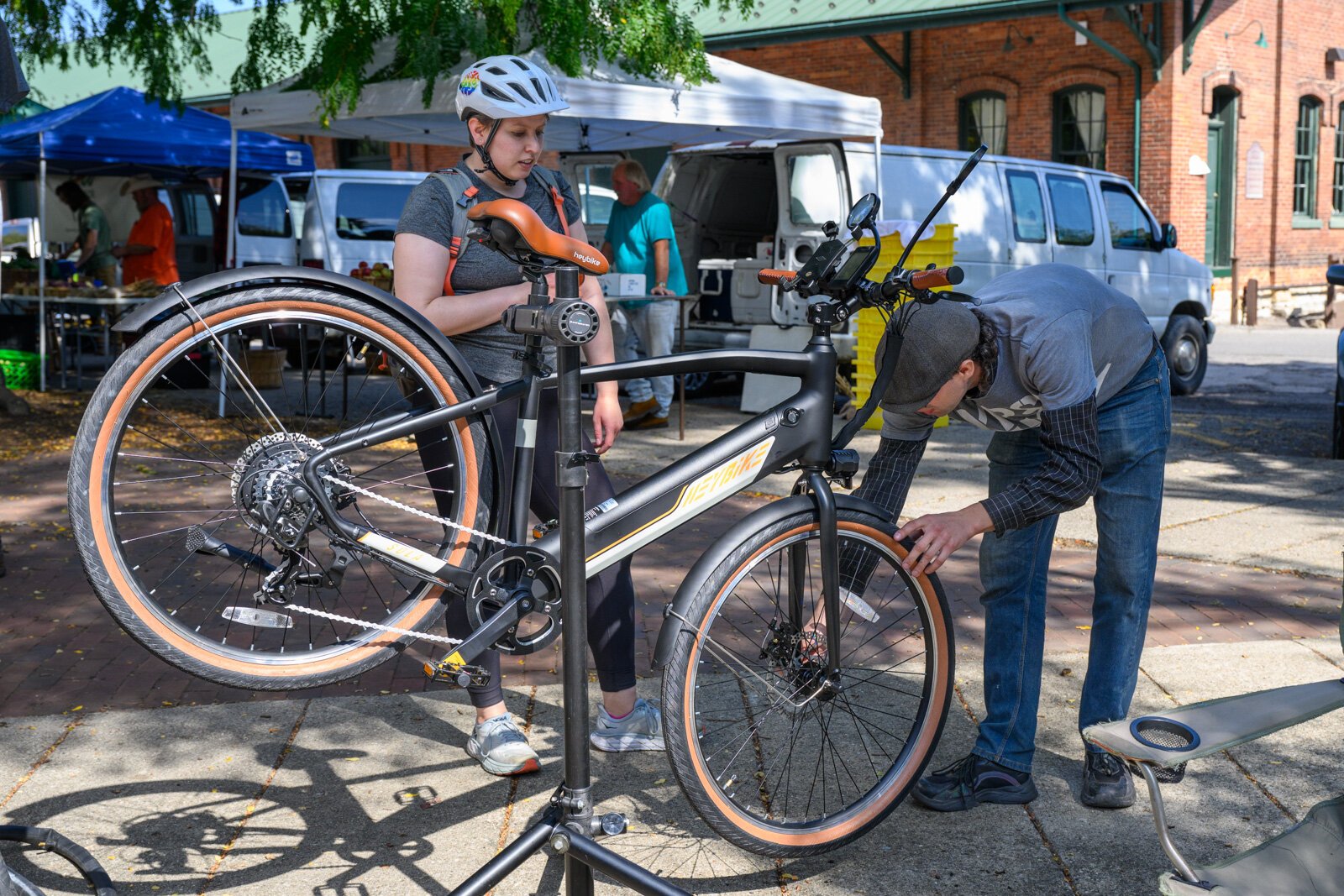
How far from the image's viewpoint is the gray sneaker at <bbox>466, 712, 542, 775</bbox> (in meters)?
3.74

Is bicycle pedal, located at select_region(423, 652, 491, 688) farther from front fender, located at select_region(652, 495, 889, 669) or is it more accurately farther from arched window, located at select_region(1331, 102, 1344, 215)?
arched window, located at select_region(1331, 102, 1344, 215)

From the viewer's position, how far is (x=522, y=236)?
8.55 feet

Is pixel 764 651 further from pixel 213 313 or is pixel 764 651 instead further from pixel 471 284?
pixel 213 313

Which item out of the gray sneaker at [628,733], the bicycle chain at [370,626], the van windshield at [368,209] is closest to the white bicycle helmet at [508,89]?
the bicycle chain at [370,626]

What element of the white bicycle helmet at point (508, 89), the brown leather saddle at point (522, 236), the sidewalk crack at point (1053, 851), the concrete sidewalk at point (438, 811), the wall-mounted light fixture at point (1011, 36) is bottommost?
the sidewalk crack at point (1053, 851)

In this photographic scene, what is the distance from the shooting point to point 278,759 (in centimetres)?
388

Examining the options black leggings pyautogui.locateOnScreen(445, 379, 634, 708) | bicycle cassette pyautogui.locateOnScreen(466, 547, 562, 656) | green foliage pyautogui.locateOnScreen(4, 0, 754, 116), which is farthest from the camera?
green foliage pyautogui.locateOnScreen(4, 0, 754, 116)

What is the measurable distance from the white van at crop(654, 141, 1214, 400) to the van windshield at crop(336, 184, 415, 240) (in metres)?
4.65

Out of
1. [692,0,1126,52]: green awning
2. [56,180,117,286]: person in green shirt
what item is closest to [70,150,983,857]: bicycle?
[56,180,117,286]: person in green shirt

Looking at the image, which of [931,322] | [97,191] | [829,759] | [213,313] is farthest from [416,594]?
[97,191]

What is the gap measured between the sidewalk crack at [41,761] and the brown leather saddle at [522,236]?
2.12 meters

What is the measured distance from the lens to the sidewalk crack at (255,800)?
3178 mm

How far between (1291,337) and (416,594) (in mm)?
19051

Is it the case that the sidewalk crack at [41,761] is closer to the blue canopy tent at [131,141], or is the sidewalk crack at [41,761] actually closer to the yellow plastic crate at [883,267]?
the yellow plastic crate at [883,267]
